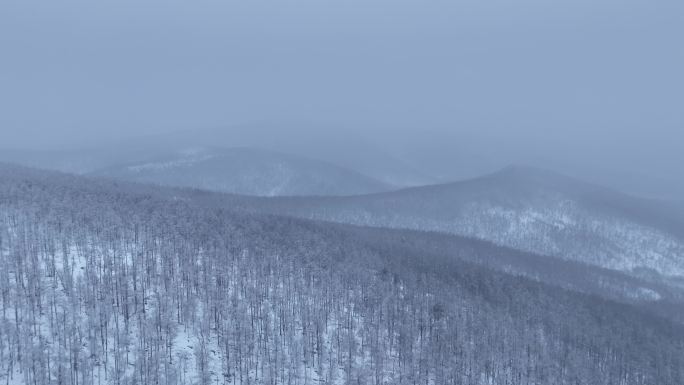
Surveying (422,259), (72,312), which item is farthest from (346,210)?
(72,312)

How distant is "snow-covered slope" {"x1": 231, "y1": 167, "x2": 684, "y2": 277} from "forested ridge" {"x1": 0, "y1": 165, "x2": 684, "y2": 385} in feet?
241

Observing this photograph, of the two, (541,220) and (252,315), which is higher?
(252,315)

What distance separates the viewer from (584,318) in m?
75.9

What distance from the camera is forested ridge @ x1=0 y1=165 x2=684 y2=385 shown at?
143 ft

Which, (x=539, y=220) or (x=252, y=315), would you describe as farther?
(x=539, y=220)

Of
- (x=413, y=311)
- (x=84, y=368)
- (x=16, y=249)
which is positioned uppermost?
(x=16, y=249)

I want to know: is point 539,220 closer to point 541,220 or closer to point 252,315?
point 541,220

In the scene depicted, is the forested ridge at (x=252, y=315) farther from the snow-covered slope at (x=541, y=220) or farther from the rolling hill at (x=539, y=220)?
the snow-covered slope at (x=541, y=220)

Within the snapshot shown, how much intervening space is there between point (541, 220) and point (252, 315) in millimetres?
149097

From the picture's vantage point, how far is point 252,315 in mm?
52562

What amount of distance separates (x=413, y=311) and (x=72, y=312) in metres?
36.3

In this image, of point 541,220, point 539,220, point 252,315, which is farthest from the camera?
point 541,220

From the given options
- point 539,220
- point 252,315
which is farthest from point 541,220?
point 252,315

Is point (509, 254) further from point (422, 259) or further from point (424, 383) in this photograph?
point (424, 383)
